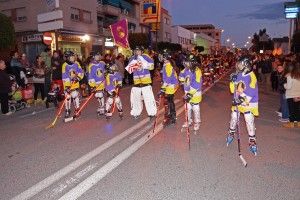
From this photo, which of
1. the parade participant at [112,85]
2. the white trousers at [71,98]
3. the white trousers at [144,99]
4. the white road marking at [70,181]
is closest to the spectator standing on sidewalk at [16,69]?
the white trousers at [71,98]

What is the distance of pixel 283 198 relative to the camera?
539 cm

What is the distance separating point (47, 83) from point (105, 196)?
11009 millimetres

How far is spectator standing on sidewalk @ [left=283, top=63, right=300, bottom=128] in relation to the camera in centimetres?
1046

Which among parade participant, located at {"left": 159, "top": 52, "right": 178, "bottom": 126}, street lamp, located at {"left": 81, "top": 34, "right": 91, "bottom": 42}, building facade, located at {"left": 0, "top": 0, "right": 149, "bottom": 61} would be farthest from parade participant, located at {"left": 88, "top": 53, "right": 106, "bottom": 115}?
street lamp, located at {"left": 81, "top": 34, "right": 91, "bottom": 42}

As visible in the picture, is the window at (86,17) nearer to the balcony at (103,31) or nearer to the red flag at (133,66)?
the balcony at (103,31)

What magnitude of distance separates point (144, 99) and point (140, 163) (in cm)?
471

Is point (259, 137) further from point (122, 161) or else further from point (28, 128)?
point (28, 128)

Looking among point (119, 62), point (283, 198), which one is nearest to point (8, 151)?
point (283, 198)

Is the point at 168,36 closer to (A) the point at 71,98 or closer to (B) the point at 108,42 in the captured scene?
(B) the point at 108,42

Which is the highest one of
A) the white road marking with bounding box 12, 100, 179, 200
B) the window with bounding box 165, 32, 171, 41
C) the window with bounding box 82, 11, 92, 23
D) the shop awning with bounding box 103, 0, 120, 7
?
the shop awning with bounding box 103, 0, 120, 7

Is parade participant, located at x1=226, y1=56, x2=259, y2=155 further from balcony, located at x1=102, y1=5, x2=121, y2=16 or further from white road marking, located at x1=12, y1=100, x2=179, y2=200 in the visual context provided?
balcony, located at x1=102, y1=5, x2=121, y2=16

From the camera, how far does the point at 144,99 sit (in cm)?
1164

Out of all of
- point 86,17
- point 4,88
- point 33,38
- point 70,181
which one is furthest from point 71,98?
point 86,17

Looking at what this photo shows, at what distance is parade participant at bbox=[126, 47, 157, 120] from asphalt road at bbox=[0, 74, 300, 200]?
2.03ft
